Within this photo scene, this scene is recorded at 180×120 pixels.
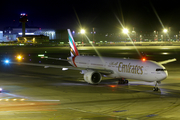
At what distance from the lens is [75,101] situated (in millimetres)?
24375

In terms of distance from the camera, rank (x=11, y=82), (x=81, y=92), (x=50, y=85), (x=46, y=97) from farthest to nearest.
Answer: (x=11, y=82), (x=50, y=85), (x=81, y=92), (x=46, y=97)

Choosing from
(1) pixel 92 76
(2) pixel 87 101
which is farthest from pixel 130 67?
(2) pixel 87 101

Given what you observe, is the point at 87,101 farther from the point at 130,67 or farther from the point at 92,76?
the point at 130,67

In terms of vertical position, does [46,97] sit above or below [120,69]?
below

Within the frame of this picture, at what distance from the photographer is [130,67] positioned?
31.7m

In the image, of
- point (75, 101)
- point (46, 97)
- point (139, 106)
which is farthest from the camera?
point (46, 97)

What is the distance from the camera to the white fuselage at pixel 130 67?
2914cm

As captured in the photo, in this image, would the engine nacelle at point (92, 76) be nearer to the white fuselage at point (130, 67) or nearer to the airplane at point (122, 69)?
the airplane at point (122, 69)

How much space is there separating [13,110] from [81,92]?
9.29 meters

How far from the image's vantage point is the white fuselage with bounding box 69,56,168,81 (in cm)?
2914

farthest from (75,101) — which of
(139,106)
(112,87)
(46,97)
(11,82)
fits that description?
(11,82)

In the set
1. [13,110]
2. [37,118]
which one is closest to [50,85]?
[13,110]

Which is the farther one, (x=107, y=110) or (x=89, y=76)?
(x=89, y=76)

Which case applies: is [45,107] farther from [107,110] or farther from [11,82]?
[11,82]
